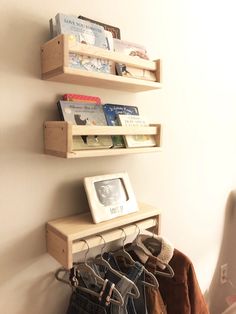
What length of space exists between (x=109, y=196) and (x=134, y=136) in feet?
0.79

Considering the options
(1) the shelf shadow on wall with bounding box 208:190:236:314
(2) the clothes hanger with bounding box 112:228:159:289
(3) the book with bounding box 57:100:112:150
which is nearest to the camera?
(3) the book with bounding box 57:100:112:150

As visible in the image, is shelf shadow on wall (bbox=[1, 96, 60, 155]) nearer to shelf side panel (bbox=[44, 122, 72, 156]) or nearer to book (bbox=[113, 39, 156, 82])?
shelf side panel (bbox=[44, 122, 72, 156])

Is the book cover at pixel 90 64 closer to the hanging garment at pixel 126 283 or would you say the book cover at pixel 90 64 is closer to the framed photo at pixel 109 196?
the framed photo at pixel 109 196

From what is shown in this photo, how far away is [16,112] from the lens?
32.5 inches

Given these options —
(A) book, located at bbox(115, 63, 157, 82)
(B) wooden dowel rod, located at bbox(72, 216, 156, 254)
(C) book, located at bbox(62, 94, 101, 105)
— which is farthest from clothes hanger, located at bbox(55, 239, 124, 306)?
(A) book, located at bbox(115, 63, 157, 82)

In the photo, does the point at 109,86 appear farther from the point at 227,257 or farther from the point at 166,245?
the point at 227,257

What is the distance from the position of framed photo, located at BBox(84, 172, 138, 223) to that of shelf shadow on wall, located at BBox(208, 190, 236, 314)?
0.98 meters

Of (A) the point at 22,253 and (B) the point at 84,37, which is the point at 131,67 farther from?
(A) the point at 22,253

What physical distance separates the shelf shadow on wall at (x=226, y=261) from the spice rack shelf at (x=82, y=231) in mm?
935

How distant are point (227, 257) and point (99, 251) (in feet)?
3.83

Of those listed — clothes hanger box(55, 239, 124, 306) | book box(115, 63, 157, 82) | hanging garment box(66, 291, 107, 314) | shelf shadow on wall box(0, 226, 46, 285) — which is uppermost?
book box(115, 63, 157, 82)

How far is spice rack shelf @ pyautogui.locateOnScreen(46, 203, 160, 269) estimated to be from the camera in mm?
826

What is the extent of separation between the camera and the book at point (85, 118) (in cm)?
85

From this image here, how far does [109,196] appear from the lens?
97 centimetres
